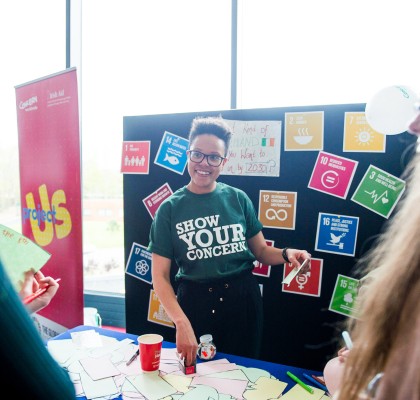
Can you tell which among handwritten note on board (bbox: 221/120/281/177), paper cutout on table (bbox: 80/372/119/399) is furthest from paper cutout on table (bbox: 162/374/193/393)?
handwritten note on board (bbox: 221/120/281/177)

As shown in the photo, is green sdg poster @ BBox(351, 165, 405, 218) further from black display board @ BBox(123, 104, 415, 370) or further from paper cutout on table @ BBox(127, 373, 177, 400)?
paper cutout on table @ BBox(127, 373, 177, 400)

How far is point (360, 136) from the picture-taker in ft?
5.24

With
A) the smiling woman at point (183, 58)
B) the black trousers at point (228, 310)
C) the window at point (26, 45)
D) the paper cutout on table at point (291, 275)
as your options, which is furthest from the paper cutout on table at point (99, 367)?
the window at point (26, 45)

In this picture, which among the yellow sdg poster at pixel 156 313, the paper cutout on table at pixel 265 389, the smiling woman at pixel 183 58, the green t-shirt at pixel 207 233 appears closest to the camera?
the paper cutout on table at pixel 265 389

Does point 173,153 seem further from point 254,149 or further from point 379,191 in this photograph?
point 379,191

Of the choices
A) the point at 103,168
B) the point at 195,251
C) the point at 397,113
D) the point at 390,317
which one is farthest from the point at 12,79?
the point at 390,317

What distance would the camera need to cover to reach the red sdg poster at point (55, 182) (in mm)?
2240

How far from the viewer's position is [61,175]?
7.54 feet

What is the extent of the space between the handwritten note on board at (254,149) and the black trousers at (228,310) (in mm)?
523

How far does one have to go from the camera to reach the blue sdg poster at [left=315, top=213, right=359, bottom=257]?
164 cm

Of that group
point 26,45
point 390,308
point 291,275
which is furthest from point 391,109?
point 26,45

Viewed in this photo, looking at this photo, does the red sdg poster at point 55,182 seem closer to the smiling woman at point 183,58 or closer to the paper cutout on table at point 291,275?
the smiling woman at point 183,58

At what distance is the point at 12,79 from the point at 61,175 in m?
1.46

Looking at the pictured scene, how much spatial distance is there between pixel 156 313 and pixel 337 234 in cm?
109
